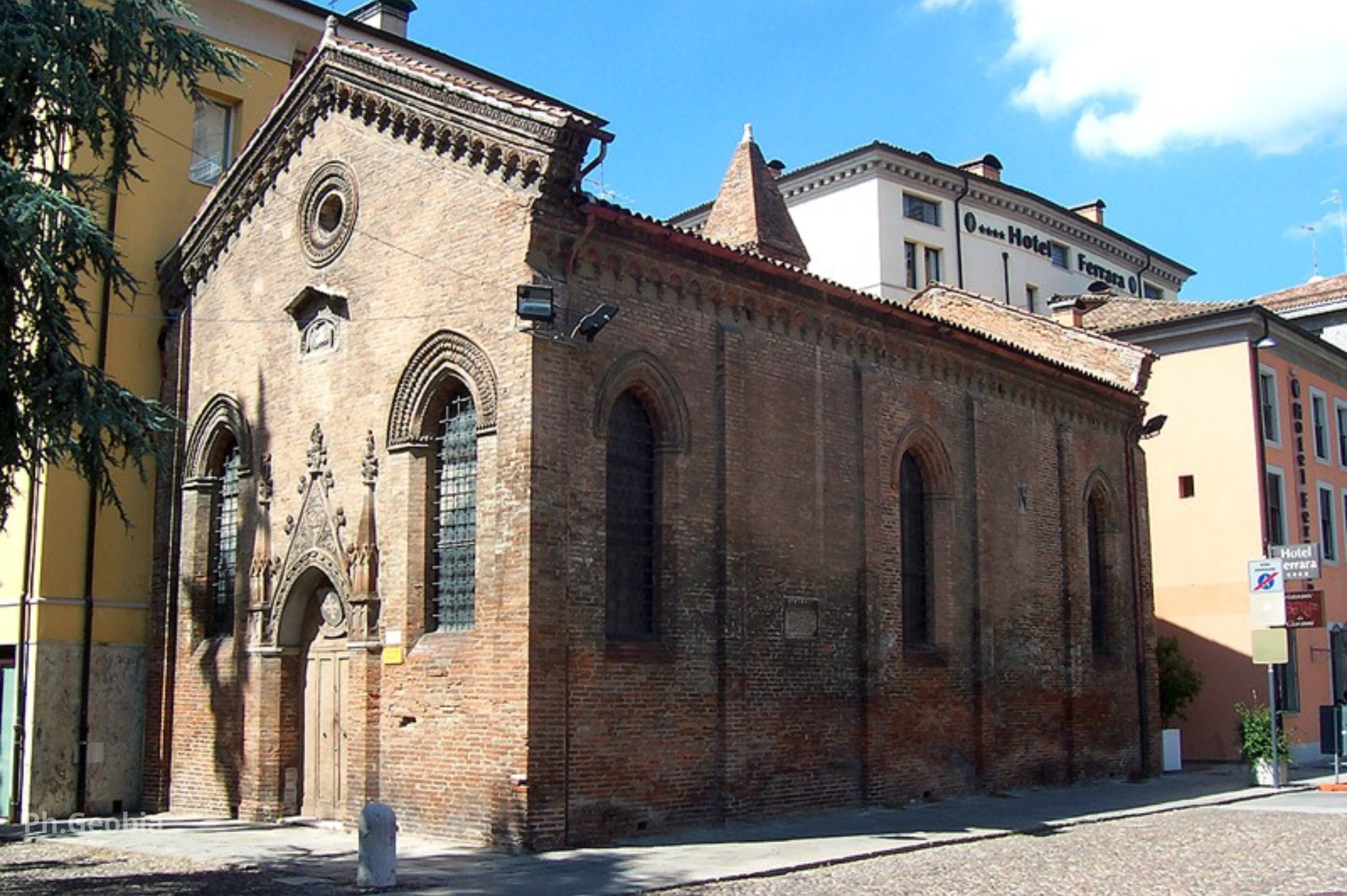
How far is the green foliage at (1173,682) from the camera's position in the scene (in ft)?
89.7

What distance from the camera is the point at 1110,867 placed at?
1352 centimetres

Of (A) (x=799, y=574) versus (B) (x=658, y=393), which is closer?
(B) (x=658, y=393)

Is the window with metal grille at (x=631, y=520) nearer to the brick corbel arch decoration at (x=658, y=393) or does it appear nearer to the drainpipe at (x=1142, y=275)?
the brick corbel arch decoration at (x=658, y=393)

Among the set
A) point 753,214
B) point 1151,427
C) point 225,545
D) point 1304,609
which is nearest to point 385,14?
point 753,214

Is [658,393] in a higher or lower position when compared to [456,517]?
higher

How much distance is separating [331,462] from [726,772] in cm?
596

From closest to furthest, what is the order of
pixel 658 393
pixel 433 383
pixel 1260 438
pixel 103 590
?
pixel 433 383
pixel 658 393
pixel 103 590
pixel 1260 438

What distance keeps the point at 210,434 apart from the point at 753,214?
33.0 feet

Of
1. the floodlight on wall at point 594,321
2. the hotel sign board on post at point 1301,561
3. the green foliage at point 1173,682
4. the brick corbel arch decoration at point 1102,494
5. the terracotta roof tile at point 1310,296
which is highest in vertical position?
the terracotta roof tile at point 1310,296

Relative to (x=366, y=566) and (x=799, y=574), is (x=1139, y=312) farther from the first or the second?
(x=366, y=566)

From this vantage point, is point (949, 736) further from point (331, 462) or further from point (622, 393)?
point (331, 462)

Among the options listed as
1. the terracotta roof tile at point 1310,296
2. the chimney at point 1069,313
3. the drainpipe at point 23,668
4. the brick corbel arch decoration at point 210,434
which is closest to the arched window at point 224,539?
the brick corbel arch decoration at point 210,434

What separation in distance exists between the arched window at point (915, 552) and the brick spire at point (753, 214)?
5045 millimetres

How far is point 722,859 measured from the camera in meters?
13.5
